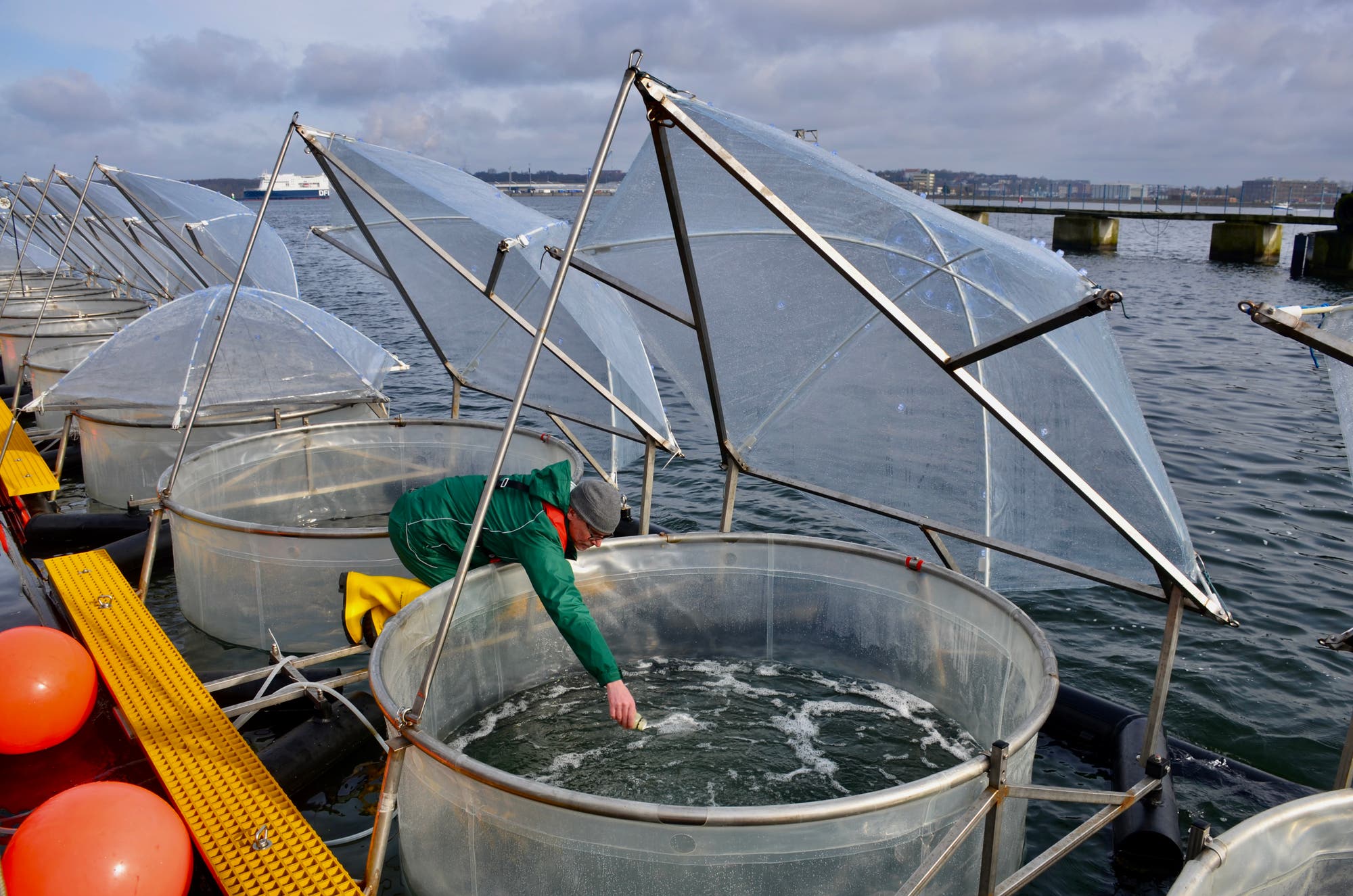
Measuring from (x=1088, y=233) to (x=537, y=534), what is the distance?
203ft

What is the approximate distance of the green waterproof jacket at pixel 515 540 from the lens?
5.66 meters

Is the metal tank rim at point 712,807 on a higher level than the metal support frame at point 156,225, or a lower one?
lower

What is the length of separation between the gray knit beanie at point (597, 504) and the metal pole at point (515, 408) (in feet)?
4.37

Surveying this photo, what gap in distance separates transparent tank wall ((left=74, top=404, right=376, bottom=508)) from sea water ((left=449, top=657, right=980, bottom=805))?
22.0ft

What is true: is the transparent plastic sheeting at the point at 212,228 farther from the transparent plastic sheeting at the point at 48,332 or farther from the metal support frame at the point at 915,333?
the metal support frame at the point at 915,333

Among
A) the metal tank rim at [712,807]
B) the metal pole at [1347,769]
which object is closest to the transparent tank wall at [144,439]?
the metal tank rim at [712,807]

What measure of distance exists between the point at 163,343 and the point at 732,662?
8278 millimetres

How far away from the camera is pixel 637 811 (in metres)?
3.95

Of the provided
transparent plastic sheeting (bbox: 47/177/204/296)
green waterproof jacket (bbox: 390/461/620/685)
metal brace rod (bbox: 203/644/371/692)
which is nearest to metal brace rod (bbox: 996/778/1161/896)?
green waterproof jacket (bbox: 390/461/620/685)

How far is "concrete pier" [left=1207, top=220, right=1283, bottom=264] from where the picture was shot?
→ 168ft

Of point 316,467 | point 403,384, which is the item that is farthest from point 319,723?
point 403,384

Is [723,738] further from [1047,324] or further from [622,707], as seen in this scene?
[1047,324]

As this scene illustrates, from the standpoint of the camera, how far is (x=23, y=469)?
12891 mm

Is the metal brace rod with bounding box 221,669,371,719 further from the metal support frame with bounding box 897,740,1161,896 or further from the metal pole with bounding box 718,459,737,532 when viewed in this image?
the metal support frame with bounding box 897,740,1161,896
